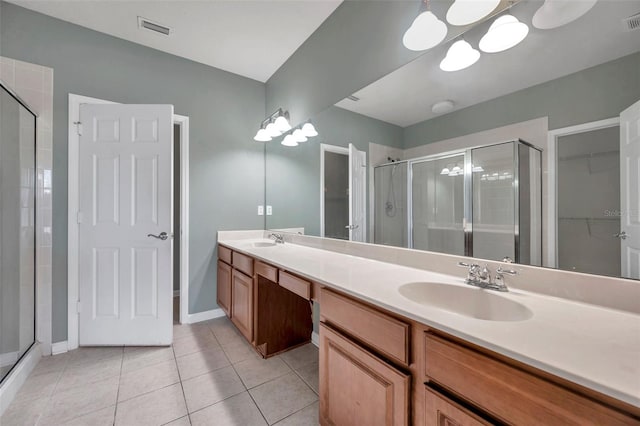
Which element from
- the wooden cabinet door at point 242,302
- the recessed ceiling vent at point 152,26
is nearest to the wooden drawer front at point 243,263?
the wooden cabinet door at point 242,302

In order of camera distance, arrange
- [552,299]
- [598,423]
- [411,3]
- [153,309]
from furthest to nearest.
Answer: [153,309] → [411,3] → [552,299] → [598,423]

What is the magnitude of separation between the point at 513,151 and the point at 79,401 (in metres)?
2.66

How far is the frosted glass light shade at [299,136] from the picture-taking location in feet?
8.03

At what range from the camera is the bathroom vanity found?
1.78ft

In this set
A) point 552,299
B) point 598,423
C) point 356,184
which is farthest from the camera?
point 356,184

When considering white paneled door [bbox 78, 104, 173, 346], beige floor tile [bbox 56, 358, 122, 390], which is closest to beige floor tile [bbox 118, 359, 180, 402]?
beige floor tile [bbox 56, 358, 122, 390]

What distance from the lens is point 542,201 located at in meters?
1.05

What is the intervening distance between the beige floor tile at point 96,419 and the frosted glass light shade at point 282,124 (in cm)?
236

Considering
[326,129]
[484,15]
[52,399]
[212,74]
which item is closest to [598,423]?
[484,15]

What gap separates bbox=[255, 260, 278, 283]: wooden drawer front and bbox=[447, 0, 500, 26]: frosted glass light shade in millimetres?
1596

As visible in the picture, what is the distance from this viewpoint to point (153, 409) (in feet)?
4.72

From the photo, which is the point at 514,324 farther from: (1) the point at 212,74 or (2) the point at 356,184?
(1) the point at 212,74

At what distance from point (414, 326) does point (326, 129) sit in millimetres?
1716

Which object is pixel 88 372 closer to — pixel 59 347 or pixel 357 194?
pixel 59 347
